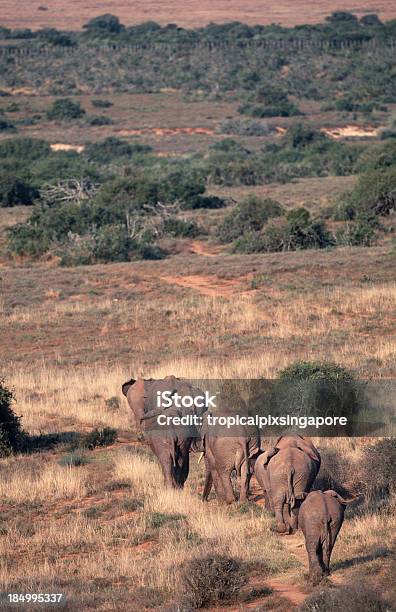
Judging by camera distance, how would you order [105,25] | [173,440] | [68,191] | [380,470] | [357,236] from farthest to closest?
[105,25], [68,191], [357,236], [173,440], [380,470]

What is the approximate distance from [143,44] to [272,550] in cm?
11453

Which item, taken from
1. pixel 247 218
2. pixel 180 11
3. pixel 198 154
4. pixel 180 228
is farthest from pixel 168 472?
pixel 180 11

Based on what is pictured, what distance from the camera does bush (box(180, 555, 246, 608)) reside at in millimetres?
10070

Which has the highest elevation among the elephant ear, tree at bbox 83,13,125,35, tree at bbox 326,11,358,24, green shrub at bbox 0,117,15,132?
tree at bbox 326,11,358,24

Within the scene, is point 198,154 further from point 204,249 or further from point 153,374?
point 153,374

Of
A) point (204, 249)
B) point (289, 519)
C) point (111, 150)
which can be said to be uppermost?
point (289, 519)

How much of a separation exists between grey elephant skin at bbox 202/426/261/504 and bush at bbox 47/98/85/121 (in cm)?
7274

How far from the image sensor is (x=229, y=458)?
12797 millimetres

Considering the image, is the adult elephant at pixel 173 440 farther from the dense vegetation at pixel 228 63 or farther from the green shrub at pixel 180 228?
the dense vegetation at pixel 228 63

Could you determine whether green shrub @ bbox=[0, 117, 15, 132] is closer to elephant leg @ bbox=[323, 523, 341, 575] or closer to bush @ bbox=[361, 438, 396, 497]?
bush @ bbox=[361, 438, 396, 497]

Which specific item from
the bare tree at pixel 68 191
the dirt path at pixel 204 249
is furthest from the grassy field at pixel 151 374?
the bare tree at pixel 68 191

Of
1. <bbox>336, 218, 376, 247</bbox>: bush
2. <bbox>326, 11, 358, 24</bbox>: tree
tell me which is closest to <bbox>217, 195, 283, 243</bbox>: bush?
<bbox>336, 218, 376, 247</bbox>: bush

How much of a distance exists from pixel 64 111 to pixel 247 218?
47.2 meters

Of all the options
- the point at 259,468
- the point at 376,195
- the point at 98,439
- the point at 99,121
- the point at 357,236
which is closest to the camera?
the point at 259,468
